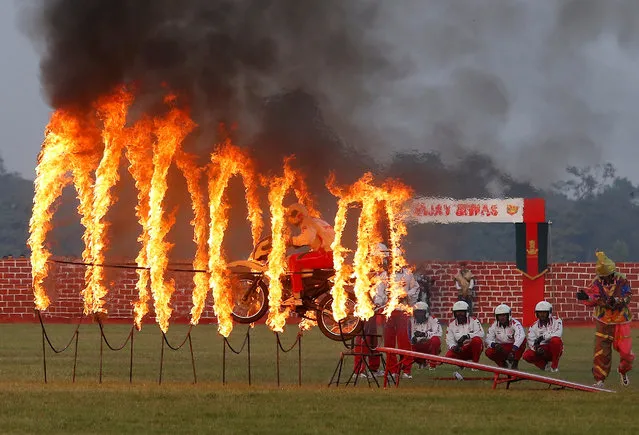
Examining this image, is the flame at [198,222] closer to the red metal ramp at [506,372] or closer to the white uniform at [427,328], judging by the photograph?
the red metal ramp at [506,372]

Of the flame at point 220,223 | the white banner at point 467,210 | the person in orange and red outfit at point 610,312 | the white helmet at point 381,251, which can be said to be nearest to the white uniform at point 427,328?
the white helmet at point 381,251

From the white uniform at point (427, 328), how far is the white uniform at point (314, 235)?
4.48 m

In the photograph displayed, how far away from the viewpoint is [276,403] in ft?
61.9

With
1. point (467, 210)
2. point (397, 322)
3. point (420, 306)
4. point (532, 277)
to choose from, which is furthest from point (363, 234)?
point (532, 277)

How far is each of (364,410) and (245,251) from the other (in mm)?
13374

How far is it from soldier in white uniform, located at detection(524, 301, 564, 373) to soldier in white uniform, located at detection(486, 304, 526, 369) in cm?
57

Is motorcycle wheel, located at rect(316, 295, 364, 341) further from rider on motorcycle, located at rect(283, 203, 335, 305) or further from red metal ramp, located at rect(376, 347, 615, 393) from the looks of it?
red metal ramp, located at rect(376, 347, 615, 393)

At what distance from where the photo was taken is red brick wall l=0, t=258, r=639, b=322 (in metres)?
48.5

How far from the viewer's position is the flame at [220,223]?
73.0 ft

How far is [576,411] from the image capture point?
60.2 feet

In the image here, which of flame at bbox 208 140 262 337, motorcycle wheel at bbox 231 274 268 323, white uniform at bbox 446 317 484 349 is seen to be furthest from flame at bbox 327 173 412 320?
white uniform at bbox 446 317 484 349

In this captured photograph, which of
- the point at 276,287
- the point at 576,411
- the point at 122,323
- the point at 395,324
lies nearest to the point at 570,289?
the point at 122,323

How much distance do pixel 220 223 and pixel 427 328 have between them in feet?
21.0

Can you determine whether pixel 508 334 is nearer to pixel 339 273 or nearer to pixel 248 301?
pixel 248 301
